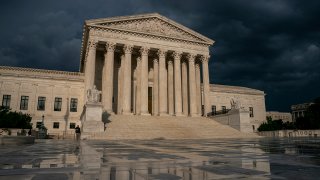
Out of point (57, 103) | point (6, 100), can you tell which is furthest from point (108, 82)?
point (6, 100)

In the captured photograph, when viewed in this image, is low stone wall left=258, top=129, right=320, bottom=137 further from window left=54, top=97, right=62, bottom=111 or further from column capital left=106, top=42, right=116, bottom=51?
window left=54, top=97, right=62, bottom=111

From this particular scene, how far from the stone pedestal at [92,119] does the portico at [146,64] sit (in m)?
10.1

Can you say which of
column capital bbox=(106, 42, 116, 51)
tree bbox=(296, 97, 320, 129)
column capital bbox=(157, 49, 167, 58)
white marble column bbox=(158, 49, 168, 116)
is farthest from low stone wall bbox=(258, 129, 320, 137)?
column capital bbox=(106, 42, 116, 51)

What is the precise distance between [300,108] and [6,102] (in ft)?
328

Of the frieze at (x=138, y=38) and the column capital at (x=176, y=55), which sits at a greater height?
the frieze at (x=138, y=38)

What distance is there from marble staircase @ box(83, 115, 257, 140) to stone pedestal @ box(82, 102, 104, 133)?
863 millimetres

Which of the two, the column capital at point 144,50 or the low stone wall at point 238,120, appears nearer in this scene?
the low stone wall at point 238,120

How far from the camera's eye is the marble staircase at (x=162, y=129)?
27875mm

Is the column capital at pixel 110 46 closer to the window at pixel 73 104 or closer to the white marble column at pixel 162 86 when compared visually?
the white marble column at pixel 162 86

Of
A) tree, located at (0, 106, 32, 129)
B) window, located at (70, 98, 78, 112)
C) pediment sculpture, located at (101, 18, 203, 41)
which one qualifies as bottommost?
tree, located at (0, 106, 32, 129)

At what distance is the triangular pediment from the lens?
4191cm

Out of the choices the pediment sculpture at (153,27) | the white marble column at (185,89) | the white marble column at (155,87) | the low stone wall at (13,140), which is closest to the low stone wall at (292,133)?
the white marble column at (185,89)

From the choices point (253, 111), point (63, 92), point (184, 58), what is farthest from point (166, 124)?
point (253, 111)

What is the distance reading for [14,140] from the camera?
613 inches
